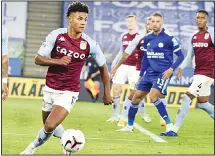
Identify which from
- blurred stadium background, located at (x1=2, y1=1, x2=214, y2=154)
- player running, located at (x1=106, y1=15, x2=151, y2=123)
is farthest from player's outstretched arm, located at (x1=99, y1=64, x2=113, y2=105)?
blurred stadium background, located at (x1=2, y1=1, x2=214, y2=154)

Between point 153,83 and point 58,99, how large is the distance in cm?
398

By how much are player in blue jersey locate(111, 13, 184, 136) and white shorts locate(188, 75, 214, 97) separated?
1.57 ft

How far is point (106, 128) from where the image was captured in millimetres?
Result: 12836

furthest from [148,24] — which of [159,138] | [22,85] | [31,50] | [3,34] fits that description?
[31,50]

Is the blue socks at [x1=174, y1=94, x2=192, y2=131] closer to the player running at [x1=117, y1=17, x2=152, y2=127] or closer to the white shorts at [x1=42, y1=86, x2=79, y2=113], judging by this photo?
the player running at [x1=117, y1=17, x2=152, y2=127]

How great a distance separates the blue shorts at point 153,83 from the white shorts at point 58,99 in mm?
3693

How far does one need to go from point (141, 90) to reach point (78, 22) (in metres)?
3.96

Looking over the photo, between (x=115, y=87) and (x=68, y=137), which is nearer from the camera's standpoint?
(x=68, y=137)

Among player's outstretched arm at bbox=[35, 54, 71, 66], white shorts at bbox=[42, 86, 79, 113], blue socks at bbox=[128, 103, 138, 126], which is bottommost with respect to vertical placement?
blue socks at bbox=[128, 103, 138, 126]

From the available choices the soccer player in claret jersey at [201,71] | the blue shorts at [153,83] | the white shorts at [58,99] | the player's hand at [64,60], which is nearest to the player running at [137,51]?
the blue shorts at [153,83]

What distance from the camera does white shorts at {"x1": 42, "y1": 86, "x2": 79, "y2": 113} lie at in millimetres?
8234

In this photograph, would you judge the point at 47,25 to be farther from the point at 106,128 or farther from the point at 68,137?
the point at 68,137

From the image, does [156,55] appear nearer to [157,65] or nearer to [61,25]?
[157,65]

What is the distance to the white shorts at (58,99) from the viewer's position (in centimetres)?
823
